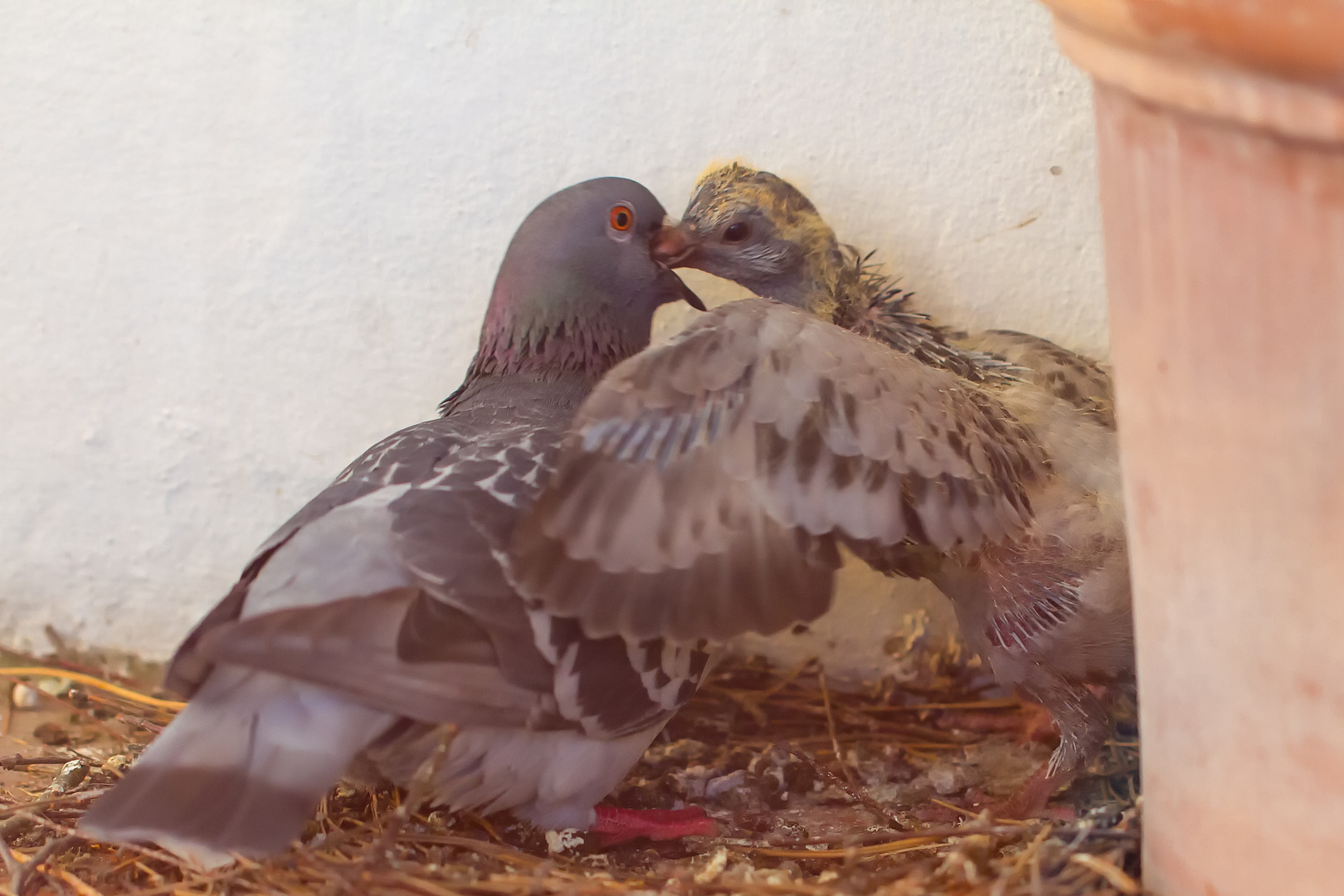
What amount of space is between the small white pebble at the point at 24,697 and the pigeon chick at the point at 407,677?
89 cm

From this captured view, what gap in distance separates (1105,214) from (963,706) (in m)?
1.07

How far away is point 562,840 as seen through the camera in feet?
5.36

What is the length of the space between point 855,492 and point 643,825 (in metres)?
0.66

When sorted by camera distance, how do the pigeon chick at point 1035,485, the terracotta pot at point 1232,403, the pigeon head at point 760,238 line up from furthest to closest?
1. the pigeon head at point 760,238
2. the pigeon chick at point 1035,485
3. the terracotta pot at point 1232,403

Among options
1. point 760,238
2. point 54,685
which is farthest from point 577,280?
point 54,685

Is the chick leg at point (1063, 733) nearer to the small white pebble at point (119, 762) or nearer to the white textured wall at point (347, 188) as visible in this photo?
the white textured wall at point (347, 188)

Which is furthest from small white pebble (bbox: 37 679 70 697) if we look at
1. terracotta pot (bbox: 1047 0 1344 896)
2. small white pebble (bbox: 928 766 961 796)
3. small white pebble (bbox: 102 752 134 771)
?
terracotta pot (bbox: 1047 0 1344 896)

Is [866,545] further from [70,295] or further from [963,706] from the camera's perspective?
[70,295]

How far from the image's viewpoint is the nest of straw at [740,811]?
1.35 m

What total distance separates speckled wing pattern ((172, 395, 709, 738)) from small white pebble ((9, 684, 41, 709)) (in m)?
0.92

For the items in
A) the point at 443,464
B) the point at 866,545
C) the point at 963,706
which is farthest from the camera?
the point at 963,706

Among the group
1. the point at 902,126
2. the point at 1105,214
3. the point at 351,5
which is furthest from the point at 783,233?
the point at 351,5

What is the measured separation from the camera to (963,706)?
1979mm

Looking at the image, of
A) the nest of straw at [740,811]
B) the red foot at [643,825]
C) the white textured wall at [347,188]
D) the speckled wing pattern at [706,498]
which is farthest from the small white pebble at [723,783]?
the white textured wall at [347,188]
